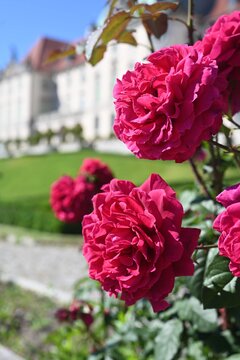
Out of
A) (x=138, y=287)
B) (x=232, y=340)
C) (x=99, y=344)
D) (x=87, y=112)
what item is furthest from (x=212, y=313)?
(x=87, y=112)

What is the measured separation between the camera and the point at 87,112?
4075cm

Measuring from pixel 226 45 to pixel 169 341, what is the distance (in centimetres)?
87

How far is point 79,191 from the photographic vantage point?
2.10 m

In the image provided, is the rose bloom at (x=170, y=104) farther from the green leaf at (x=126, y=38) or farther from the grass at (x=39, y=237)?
the grass at (x=39, y=237)

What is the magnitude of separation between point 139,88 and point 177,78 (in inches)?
2.3

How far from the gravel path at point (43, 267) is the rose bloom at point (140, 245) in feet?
12.9

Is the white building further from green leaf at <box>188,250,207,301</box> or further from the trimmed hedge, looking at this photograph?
green leaf at <box>188,250,207,301</box>

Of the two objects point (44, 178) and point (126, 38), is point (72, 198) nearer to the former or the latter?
point (126, 38)

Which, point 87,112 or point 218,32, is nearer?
point 218,32

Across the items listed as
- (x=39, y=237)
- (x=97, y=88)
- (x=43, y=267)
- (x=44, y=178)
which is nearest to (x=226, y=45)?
(x=43, y=267)

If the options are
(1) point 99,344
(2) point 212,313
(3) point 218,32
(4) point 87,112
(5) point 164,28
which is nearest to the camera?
(3) point 218,32

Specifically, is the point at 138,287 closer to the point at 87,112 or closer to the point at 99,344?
the point at 99,344

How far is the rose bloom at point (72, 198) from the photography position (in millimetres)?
2105

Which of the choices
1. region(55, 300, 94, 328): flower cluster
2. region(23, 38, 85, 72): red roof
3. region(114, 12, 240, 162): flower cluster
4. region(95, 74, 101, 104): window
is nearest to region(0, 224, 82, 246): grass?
region(55, 300, 94, 328): flower cluster
